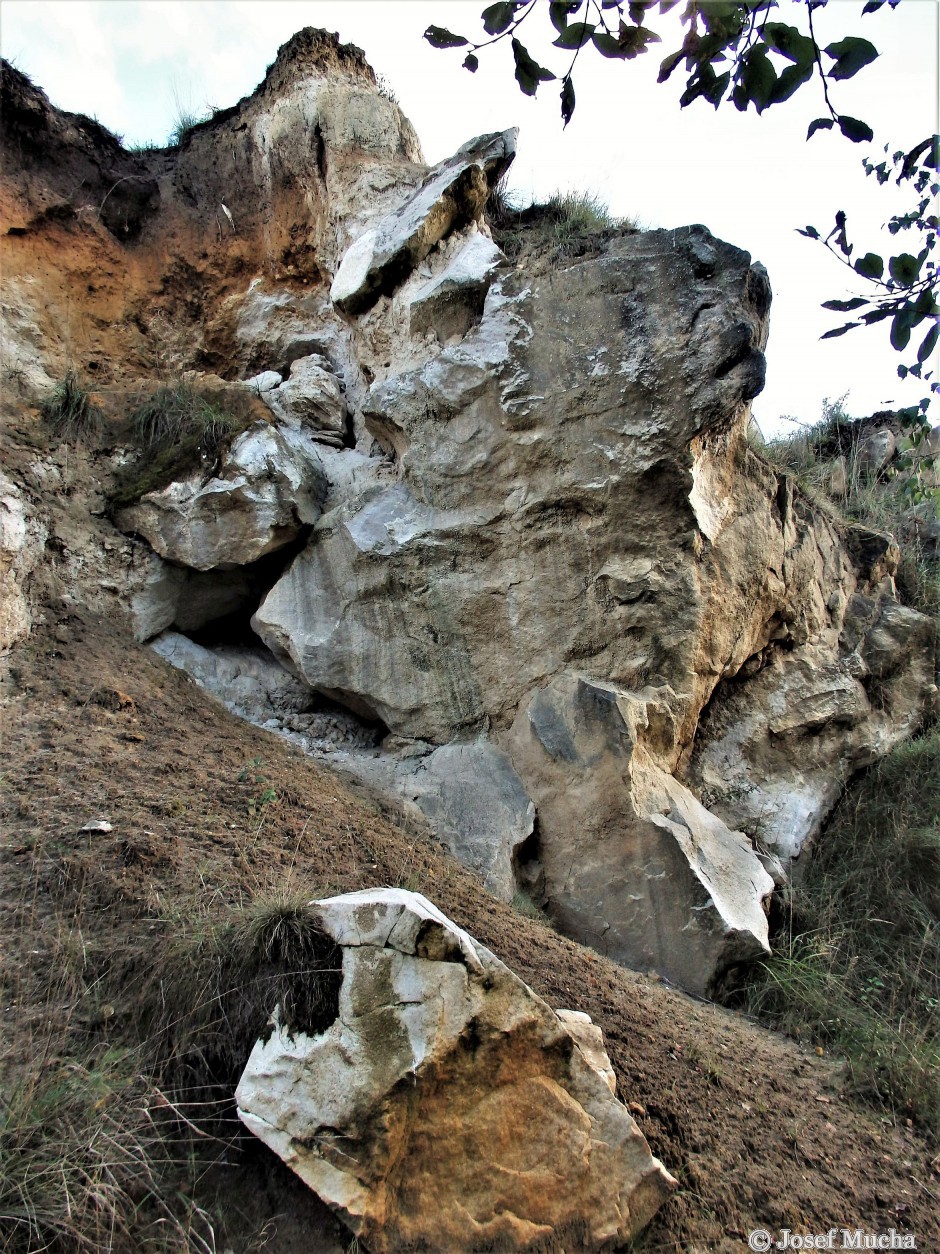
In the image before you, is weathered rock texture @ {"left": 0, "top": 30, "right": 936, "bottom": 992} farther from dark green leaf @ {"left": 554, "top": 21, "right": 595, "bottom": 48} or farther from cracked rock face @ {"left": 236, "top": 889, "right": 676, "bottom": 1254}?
dark green leaf @ {"left": 554, "top": 21, "right": 595, "bottom": 48}

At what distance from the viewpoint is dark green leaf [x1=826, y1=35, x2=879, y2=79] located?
1553 mm

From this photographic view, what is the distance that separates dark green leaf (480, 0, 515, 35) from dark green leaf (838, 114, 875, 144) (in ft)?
2.29

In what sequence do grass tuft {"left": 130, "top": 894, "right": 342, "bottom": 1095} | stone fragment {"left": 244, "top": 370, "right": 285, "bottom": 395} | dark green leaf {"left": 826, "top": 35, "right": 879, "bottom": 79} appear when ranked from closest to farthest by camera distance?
1. dark green leaf {"left": 826, "top": 35, "right": 879, "bottom": 79}
2. grass tuft {"left": 130, "top": 894, "right": 342, "bottom": 1095}
3. stone fragment {"left": 244, "top": 370, "right": 285, "bottom": 395}

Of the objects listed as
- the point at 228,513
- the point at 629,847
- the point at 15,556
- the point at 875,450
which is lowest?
the point at 629,847

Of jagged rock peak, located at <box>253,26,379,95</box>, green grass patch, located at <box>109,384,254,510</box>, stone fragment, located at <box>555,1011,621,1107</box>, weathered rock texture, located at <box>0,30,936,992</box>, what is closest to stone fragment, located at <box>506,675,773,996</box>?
weathered rock texture, located at <box>0,30,936,992</box>

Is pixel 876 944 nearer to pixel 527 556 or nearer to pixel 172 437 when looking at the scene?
pixel 527 556

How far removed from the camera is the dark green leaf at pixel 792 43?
1606 millimetres

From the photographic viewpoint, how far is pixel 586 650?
4.53m

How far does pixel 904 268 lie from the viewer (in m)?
1.87

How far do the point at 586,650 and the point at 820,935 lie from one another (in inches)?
74.6

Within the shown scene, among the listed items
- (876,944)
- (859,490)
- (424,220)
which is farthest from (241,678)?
(859,490)

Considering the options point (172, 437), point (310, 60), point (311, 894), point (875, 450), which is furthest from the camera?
point (875, 450)

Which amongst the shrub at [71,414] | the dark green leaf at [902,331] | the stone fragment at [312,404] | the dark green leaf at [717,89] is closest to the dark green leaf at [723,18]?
the dark green leaf at [717,89]

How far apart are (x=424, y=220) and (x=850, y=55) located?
4.08 meters
